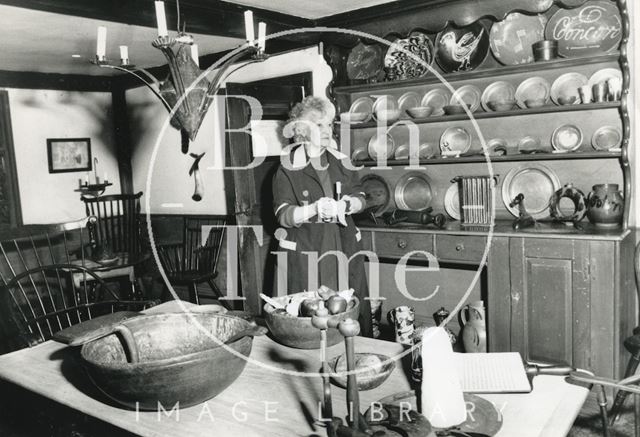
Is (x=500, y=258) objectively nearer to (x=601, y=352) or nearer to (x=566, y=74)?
(x=601, y=352)

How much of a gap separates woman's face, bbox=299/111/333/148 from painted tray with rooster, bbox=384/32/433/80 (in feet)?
4.52

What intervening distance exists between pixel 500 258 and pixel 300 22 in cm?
263

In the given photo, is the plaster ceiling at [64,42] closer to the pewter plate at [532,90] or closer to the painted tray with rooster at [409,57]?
the painted tray with rooster at [409,57]

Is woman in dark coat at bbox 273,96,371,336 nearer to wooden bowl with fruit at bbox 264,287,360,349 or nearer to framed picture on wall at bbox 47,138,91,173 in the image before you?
wooden bowl with fruit at bbox 264,287,360,349

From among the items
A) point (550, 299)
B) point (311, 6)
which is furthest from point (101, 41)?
point (550, 299)

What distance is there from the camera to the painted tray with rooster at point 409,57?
4.34 meters

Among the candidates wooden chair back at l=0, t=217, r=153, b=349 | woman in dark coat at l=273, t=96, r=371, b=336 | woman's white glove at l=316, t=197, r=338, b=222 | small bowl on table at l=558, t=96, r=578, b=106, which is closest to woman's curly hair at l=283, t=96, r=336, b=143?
woman in dark coat at l=273, t=96, r=371, b=336

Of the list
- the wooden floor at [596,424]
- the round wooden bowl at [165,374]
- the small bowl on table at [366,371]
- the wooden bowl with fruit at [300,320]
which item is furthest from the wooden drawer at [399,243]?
Result: the round wooden bowl at [165,374]

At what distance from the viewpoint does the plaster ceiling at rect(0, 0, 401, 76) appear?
4.07 meters

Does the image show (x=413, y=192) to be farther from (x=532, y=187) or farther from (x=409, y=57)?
(x=409, y=57)

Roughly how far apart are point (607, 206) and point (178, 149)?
15.0ft

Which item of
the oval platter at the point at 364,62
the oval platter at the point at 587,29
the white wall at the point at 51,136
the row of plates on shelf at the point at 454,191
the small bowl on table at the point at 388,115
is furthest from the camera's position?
the white wall at the point at 51,136

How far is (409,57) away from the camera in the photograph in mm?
4406

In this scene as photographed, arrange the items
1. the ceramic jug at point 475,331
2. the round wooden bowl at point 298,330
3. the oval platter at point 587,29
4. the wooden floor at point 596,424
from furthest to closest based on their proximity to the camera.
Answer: the ceramic jug at point 475,331 < the oval platter at point 587,29 < the wooden floor at point 596,424 < the round wooden bowl at point 298,330
